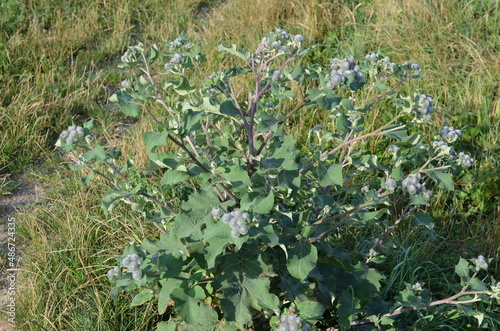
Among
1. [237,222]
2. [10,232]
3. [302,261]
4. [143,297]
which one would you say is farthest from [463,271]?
[10,232]

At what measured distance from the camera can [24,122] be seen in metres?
3.84

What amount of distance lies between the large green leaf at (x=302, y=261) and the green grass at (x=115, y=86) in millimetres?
970

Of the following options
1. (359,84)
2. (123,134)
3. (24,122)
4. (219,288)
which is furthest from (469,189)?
(24,122)

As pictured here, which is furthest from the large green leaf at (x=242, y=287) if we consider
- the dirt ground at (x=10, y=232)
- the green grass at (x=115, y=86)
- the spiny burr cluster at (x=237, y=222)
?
the dirt ground at (x=10, y=232)

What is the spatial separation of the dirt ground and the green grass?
75 mm

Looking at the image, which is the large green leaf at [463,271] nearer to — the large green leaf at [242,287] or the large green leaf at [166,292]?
the large green leaf at [242,287]

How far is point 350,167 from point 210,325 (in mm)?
1693

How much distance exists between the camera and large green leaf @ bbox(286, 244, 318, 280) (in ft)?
6.16

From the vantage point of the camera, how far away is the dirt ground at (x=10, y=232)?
2772mm

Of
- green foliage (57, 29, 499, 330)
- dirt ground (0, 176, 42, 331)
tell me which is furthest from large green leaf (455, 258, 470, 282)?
dirt ground (0, 176, 42, 331)

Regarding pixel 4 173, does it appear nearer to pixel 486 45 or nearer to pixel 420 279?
pixel 420 279

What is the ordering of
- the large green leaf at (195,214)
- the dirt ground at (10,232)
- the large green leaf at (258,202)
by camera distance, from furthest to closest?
the dirt ground at (10,232) → the large green leaf at (195,214) → the large green leaf at (258,202)

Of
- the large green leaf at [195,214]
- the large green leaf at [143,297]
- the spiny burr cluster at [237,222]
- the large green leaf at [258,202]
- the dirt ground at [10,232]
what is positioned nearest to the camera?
the spiny burr cluster at [237,222]

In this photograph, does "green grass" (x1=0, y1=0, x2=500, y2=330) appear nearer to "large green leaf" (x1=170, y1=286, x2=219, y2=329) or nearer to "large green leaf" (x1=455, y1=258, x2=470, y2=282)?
"large green leaf" (x1=455, y1=258, x2=470, y2=282)
